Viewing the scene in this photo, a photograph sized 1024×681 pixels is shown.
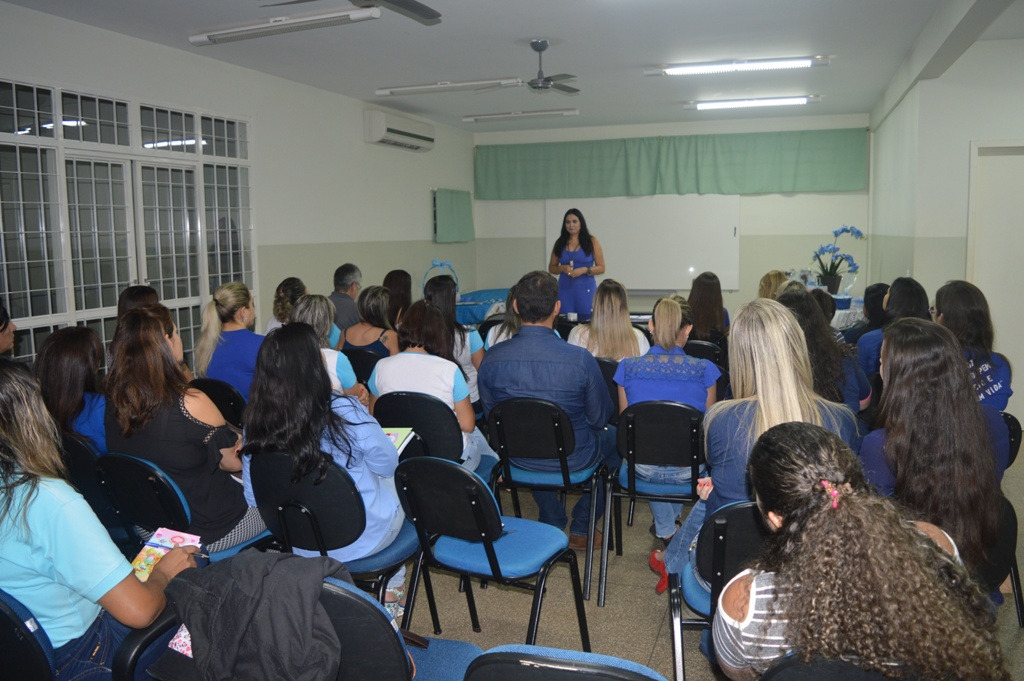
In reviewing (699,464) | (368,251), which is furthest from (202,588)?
(368,251)

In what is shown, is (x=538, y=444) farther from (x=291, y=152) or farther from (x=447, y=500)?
(x=291, y=152)

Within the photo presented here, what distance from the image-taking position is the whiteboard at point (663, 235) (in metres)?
9.45

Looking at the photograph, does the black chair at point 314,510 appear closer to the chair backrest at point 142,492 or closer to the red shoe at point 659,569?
the chair backrest at point 142,492

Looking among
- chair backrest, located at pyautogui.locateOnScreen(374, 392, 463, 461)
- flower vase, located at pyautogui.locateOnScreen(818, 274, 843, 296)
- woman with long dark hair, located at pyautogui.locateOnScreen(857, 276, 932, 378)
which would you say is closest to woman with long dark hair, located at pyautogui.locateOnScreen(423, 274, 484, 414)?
chair backrest, located at pyautogui.locateOnScreen(374, 392, 463, 461)

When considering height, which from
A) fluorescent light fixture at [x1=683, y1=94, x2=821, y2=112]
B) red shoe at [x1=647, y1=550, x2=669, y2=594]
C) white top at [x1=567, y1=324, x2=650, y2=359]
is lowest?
red shoe at [x1=647, y1=550, x2=669, y2=594]

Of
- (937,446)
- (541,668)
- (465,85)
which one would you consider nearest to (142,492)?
(541,668)

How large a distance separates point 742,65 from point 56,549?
5720 mm

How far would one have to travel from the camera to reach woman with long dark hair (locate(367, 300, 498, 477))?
120 inches

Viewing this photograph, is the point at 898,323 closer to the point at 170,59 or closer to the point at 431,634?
the point at 431,634

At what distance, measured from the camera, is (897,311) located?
3.62 m

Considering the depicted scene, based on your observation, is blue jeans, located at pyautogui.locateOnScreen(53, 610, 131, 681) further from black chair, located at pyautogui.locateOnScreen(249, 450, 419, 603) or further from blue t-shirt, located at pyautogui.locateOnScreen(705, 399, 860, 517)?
blue t-shirt, located at pyautogui.locateOnScreen(705, 399, 860, 517)

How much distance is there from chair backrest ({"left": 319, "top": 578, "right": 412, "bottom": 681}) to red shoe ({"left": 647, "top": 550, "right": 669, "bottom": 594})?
170cm

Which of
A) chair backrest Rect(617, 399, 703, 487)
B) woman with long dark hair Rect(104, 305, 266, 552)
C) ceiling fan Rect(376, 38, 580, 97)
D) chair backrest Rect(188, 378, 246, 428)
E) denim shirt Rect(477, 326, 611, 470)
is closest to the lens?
woman with long dark hair Rect(104, 305, 266, 552)

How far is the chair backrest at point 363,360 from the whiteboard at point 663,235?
6.25m
